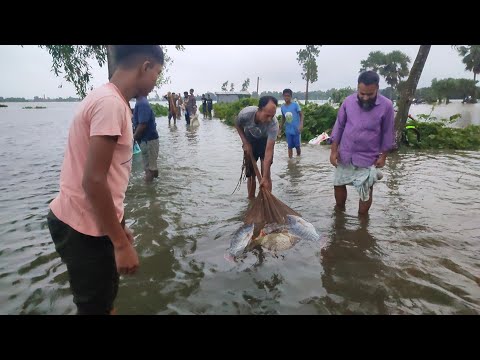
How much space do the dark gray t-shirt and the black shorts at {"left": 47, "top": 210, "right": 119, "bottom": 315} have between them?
331 cm

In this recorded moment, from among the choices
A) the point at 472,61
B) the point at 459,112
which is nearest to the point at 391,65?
the point at 472,61

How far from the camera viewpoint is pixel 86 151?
1556 millimetres

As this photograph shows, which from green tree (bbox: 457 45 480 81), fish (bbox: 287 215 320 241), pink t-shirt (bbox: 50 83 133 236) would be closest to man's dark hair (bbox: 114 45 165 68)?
pink t-shirt (bbox: 50 83 133 236)

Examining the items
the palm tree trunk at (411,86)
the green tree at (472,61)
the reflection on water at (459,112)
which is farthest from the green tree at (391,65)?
the palm tree trunk at (411,86)

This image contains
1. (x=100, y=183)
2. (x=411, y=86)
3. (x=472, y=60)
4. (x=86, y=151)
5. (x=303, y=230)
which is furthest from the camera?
(x=472, y=60)

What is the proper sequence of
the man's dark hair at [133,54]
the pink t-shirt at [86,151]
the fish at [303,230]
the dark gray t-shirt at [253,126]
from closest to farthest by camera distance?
the pink t-shirt at [86,151] → the man's dark hair at [133,54] → the fish at [303,230] → the dark gray t-shirt at [253,126]

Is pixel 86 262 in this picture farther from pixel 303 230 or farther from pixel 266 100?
pixel 266 100

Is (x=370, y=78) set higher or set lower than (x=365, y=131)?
higher

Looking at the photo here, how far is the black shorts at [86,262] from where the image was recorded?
1657 mm

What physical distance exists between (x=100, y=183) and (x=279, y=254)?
2.34 m

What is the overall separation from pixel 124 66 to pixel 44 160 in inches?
361

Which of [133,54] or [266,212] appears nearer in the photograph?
[133,54]

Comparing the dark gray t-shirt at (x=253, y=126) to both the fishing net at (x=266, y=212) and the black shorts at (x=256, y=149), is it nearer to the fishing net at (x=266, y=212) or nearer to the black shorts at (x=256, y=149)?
the black shorts at (x=256, y=149)
